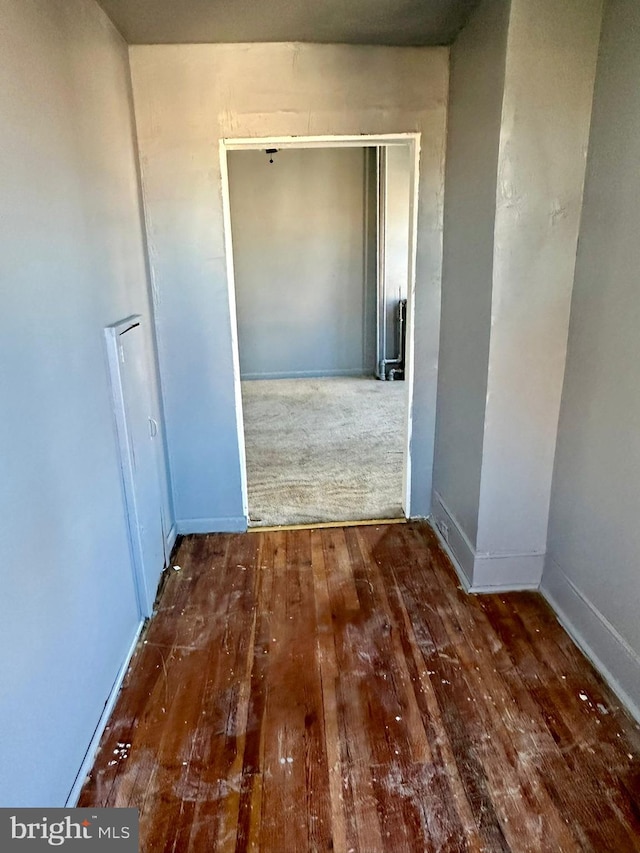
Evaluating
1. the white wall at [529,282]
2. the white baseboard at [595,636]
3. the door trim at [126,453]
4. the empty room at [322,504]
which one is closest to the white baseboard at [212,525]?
the empty room at [322,504]

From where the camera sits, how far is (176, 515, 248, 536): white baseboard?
3084 mm

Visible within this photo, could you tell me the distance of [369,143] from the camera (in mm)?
2688

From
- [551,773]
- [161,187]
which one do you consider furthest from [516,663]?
[161,187]

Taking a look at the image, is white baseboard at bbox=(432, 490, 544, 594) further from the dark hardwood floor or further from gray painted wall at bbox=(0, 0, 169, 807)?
gray painted wall at bbox=(0, 0, 169, 807)

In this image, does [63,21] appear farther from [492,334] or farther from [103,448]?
[492,334]

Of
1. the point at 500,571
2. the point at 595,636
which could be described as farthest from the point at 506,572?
the point at 595,636

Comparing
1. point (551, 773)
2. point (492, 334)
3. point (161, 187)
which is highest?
point (161, 187)

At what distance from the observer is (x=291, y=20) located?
2236 millimetres

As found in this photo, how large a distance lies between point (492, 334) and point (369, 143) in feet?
3.98

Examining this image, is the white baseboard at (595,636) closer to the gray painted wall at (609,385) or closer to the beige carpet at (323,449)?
the gray painted wall at (609,385)

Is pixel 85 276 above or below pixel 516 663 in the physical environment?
above

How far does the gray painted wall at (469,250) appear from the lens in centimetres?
211

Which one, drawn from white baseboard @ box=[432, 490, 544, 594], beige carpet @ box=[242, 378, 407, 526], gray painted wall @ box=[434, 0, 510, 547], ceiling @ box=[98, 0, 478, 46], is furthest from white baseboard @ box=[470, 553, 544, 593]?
ceiling @ box=[98, 0, 478, 46]

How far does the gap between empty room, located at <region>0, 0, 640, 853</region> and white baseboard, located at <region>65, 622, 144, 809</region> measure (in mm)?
16
